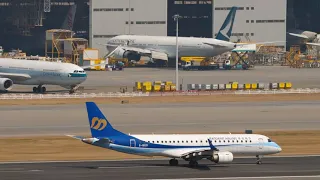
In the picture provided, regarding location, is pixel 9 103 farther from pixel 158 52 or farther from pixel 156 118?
pixel 158 52

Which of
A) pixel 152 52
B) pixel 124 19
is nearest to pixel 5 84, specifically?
pixel 152 52

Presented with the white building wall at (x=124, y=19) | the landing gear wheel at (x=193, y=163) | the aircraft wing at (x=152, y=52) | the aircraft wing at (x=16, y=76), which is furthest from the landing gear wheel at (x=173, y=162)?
the white building wall at (x=124, y=19)

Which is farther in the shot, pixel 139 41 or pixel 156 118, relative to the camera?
pixel 139 41

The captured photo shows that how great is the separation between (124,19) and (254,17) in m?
28.8

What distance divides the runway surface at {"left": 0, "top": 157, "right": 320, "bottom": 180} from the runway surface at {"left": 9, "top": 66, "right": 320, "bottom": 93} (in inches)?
2332

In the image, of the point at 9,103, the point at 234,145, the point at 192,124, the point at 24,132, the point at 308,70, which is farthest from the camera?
the point at 308,70

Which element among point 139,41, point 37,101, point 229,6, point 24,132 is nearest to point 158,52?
point 139,41

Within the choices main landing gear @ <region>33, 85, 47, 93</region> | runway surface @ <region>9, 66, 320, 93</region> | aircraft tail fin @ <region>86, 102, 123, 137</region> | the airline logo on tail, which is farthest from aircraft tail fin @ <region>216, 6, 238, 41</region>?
the airline logo on tail

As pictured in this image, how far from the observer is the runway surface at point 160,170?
197 ft

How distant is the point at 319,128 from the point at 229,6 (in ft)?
347

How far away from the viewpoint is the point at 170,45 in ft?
584

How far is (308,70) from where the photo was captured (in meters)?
175

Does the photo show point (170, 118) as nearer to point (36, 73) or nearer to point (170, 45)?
point (36, 73)

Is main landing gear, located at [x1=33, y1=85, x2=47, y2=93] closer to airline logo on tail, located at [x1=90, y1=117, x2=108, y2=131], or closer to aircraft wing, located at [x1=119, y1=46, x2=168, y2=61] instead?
aircraft wing, located at [x1=119, y1=46, x2=168, y2=61]
